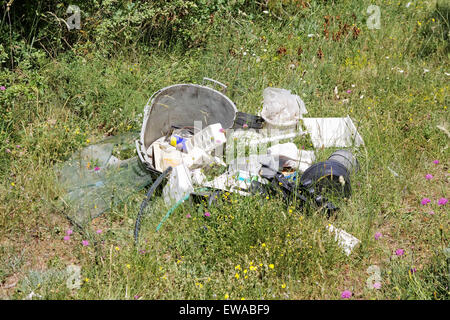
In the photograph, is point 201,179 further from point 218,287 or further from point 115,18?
point 115,18

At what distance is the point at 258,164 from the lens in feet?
10.7

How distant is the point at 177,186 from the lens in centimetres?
294

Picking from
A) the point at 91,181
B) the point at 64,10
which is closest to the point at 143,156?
the point at 91,181

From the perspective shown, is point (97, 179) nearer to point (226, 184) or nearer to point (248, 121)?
point (226, 184)


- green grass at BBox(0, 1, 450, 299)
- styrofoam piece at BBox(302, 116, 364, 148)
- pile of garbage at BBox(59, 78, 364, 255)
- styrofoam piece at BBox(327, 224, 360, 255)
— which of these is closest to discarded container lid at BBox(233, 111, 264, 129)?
pile of garbage at BBox(59, 78, 364, 255)

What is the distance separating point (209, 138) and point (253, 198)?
87 centimetres

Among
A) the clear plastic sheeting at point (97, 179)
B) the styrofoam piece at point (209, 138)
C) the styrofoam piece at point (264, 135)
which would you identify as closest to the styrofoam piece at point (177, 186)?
the clear plastic sheeting at point (97, 179)

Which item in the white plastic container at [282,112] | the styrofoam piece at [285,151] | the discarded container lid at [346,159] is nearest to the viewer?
the discarded container lid at [346,159]

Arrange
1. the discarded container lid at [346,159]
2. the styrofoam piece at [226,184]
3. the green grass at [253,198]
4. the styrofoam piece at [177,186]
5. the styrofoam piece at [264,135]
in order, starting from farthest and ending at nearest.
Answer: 1. the styrofoam piece at [264,135]
2. the discarded container lid at [346,159]
3. the styrofoam piece at [177,186]
4. the styrofoam piece at [226,184]
5. the green grass at [253,198]

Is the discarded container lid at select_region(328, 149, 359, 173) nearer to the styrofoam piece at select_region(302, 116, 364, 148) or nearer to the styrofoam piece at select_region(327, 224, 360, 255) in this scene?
the styrofoam piece at select_region(302, 116, 364, 148)

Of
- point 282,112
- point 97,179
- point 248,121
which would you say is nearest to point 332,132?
point 282,112

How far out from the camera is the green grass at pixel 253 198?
241 cm

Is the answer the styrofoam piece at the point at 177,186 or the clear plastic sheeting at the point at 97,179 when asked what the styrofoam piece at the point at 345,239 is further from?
the clear plastic sheeting at the point at 97,179

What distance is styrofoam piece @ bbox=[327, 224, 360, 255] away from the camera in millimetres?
2570
